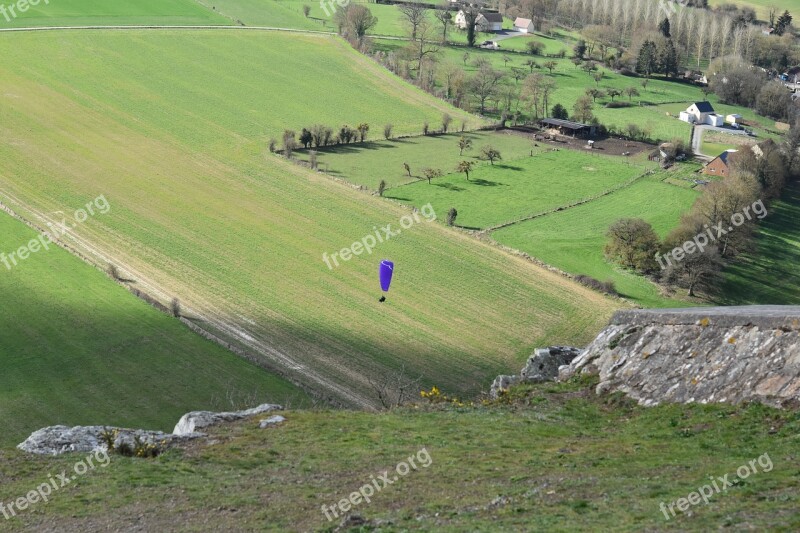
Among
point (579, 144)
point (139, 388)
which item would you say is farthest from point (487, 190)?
point (139, 388)

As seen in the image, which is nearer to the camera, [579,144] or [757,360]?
[757,360]

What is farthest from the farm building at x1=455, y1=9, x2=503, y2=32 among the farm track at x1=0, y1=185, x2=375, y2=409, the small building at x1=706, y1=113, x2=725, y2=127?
the farm track at x1=0, y1=185, x2=375, y2=409

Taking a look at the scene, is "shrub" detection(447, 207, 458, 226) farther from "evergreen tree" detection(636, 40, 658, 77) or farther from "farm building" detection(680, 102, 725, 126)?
"evergreen tree" detection(636, 40, 658, 77)

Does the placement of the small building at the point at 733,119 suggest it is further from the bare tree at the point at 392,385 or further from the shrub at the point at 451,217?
the bare tree at the point at 392,385

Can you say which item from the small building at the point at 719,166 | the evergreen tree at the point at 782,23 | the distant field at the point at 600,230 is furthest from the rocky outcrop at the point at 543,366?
the evergreen tree at the point at 782,23

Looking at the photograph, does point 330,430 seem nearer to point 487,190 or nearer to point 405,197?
point 405,197

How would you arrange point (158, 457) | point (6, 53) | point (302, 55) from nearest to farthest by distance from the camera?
point (158, 457) < point (6, 53) < point (302, 55)

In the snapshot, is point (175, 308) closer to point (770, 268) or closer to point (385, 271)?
point (385, 271)
